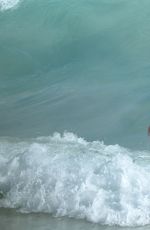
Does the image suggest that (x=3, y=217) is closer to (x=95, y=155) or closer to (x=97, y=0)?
(x=95, y=155)

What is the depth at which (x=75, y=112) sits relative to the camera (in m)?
10.6

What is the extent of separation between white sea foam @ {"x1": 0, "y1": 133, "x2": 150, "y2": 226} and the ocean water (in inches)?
0.5

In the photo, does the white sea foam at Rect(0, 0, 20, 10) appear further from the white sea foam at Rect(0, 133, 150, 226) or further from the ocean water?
the white sea foam at Rect(0, 133, 150, 226)

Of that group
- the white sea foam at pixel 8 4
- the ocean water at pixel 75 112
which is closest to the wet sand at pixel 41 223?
the ocean water at pixel 75 112

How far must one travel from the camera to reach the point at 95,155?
24.7 ft

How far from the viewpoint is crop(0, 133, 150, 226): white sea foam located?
6404 millimetres

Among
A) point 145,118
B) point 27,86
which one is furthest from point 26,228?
point 27,86

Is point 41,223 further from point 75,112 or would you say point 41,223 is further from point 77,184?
point 75,112

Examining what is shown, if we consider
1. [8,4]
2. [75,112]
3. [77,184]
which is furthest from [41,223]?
[8,4]

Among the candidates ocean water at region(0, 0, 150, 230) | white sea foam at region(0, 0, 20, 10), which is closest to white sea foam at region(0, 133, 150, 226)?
ocean water at region(0, 0, 150, 230)

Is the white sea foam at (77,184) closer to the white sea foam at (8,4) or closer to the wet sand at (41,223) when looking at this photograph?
the wet sand at (41,223)

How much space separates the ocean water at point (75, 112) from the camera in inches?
261

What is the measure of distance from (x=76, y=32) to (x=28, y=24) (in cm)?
144

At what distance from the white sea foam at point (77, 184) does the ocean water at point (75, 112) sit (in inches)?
0.5
